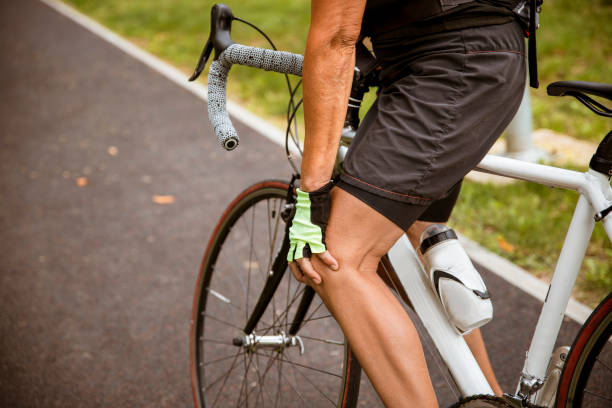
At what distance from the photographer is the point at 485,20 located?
152 cm

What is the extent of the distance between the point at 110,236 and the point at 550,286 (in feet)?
10.1

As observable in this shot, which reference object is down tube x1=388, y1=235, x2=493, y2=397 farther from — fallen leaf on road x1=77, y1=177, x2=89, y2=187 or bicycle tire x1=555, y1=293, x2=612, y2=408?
fallen leaf on road x1=77, y1=177, x2=89, y2=187

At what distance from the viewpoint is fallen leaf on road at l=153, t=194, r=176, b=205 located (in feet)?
14.2

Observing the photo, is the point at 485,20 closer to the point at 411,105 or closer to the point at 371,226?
the point at 411,105

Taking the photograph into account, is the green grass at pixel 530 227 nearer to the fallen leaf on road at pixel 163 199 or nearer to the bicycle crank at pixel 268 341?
the bicycle crank at pixel 268 341

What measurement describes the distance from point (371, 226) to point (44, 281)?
2625 millimetres

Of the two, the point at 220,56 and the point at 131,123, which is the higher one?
the point at 220,56

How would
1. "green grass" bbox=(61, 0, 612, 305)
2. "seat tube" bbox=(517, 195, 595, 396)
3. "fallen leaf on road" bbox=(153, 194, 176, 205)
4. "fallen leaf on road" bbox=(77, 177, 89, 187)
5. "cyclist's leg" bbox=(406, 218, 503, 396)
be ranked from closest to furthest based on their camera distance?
"seat tube" bbox=(517, 195, 595, 396) < "cyclist's leg" bbox=(406, 218, 503, 396) < "green grass" bbox=(61, 0, 612, 305) < "fallen leaf on road" bbox=(153, 194, 176, 205) < "fallen leaf on road" bbox=(77, 177, 89, 187)

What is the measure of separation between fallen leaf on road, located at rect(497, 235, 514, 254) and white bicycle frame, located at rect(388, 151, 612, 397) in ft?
6.21

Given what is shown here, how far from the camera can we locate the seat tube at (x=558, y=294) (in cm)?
151

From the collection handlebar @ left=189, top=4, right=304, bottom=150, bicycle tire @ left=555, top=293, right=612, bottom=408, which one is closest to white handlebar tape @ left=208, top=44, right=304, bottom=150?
handlebar @ left=189, top=4, right=304, bottom=150

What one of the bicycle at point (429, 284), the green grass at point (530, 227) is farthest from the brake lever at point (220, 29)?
the green grass at point (530, 227)

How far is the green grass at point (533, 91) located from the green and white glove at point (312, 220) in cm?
208

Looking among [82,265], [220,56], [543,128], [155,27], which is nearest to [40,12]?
[155,27]
